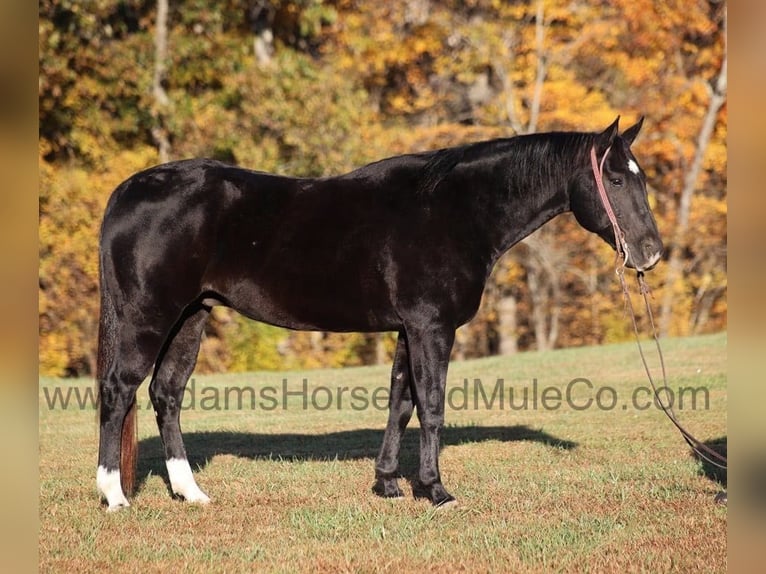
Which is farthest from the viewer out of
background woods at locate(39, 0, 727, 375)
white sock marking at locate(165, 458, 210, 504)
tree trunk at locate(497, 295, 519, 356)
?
tree trunk at locate(497, 295, 519, 356)

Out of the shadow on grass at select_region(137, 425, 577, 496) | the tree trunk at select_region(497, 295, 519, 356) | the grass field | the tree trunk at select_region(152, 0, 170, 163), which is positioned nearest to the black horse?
the grass field

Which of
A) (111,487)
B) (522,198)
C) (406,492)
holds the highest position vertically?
(522,198)

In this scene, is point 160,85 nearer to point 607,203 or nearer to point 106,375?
point 106,375

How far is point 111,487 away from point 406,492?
5.96 ft

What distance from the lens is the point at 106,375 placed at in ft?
18.5

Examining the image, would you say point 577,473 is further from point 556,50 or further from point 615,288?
point 556,50

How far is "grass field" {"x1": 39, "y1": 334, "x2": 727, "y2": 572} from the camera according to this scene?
14.8 feet

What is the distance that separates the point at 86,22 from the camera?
18641mm

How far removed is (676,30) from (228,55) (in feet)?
32.4

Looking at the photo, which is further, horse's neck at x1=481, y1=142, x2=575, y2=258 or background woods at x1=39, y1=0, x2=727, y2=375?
background woods at x1=39, y1=0, x2=727, y2=375

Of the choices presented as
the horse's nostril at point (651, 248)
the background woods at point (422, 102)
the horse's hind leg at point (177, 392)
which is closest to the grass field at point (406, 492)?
the horse's hind leg at point (177, 392)

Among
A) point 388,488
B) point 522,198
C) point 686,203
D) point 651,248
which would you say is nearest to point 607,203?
point 651,248

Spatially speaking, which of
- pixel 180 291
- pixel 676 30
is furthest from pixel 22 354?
pixel 676 30

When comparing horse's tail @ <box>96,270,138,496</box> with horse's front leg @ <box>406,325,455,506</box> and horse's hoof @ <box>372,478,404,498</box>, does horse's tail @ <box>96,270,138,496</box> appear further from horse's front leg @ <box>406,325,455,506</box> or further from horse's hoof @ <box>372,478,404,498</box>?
horse's front leg @ <box>406,325,455,506</box>
